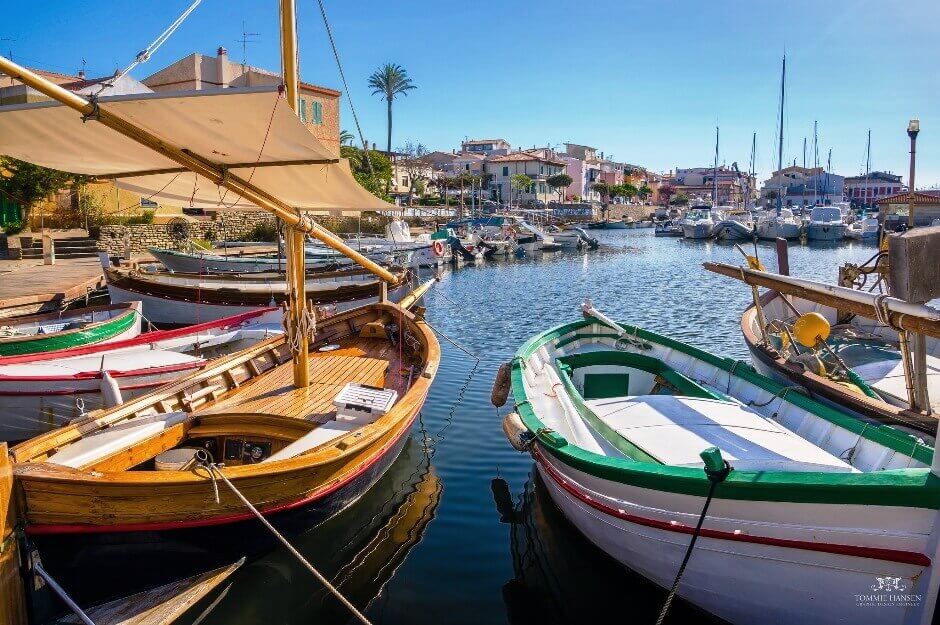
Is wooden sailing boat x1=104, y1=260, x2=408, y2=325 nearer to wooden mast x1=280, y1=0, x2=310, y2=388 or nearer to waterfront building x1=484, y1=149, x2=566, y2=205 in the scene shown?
Result: wooden mast x1=280, y1=0, x2=310, y2=388

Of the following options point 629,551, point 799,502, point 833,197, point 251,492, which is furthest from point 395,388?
Result: point 833,197

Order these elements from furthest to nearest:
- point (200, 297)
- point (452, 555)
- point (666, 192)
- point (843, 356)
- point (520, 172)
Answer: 1. point (666, 192)
2. point (520, 172)
3. point (200, 297)
4. point (843, 356)
5. point (452, 555)

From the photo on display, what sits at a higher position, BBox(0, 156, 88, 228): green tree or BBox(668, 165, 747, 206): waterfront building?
BBox(668, 165, 747, 206): waterfront building

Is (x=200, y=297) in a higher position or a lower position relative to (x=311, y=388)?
higher

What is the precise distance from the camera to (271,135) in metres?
6.37

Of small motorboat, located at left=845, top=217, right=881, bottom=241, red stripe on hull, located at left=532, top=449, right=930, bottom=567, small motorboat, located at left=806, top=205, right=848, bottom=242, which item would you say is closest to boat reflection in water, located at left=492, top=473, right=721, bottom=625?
red stripe on hull, located at left=532, top=449, right=930, bottom=567

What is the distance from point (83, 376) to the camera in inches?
→ 388

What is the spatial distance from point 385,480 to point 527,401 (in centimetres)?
247

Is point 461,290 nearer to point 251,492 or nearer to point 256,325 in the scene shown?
point 256,325

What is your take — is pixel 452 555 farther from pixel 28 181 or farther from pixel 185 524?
pixel 28 181

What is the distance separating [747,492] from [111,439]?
238 inches

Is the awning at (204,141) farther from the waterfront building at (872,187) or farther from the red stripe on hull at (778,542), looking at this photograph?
the waterfront building at (872,187)

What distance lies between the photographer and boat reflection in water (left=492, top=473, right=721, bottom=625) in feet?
19.3

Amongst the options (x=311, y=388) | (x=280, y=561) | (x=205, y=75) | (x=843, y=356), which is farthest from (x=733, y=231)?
(x=280, y=561)
